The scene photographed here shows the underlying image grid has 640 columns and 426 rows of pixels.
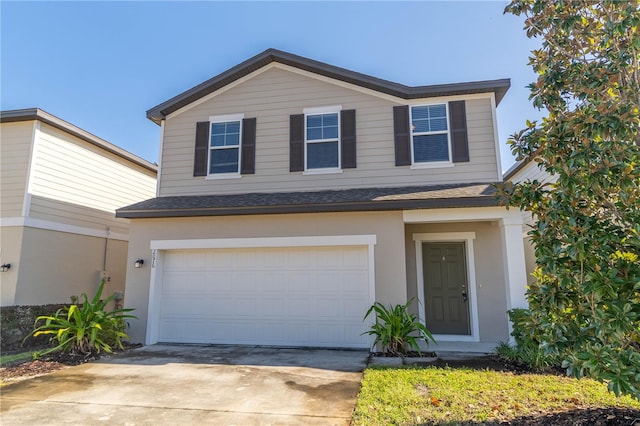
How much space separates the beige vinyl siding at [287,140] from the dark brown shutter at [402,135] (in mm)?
121

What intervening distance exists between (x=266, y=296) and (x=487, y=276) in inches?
197

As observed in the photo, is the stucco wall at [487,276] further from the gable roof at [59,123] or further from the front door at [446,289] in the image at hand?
the gable roof at [59,123]

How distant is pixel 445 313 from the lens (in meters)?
8.64

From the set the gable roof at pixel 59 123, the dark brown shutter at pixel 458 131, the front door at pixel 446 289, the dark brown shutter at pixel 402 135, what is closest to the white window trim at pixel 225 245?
the front door at pixel 446 289

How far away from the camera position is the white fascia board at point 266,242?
311 inches

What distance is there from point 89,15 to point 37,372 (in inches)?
326

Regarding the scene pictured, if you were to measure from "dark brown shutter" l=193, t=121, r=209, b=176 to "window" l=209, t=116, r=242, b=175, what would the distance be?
0.41ft

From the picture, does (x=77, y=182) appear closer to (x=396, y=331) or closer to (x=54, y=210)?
(x=54, y=210)

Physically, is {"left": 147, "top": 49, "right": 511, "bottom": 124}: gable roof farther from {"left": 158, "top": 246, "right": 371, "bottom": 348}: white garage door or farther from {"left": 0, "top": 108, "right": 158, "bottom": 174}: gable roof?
{"left": 158, "top": 246, "right": 371, "bottom": 348}: white garage door

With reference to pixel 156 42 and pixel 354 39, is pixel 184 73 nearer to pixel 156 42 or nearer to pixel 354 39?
pixel 156 42

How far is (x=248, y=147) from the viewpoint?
31.0 feet

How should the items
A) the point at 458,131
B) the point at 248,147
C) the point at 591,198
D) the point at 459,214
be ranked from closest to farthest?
the point at 591,198 → the point at 459,214 → the point at 458,131 → the point at 248,147

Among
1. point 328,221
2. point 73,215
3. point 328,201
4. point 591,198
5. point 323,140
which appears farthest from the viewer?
point 73,215

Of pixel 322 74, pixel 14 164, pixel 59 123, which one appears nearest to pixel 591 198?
pixel 322 74
